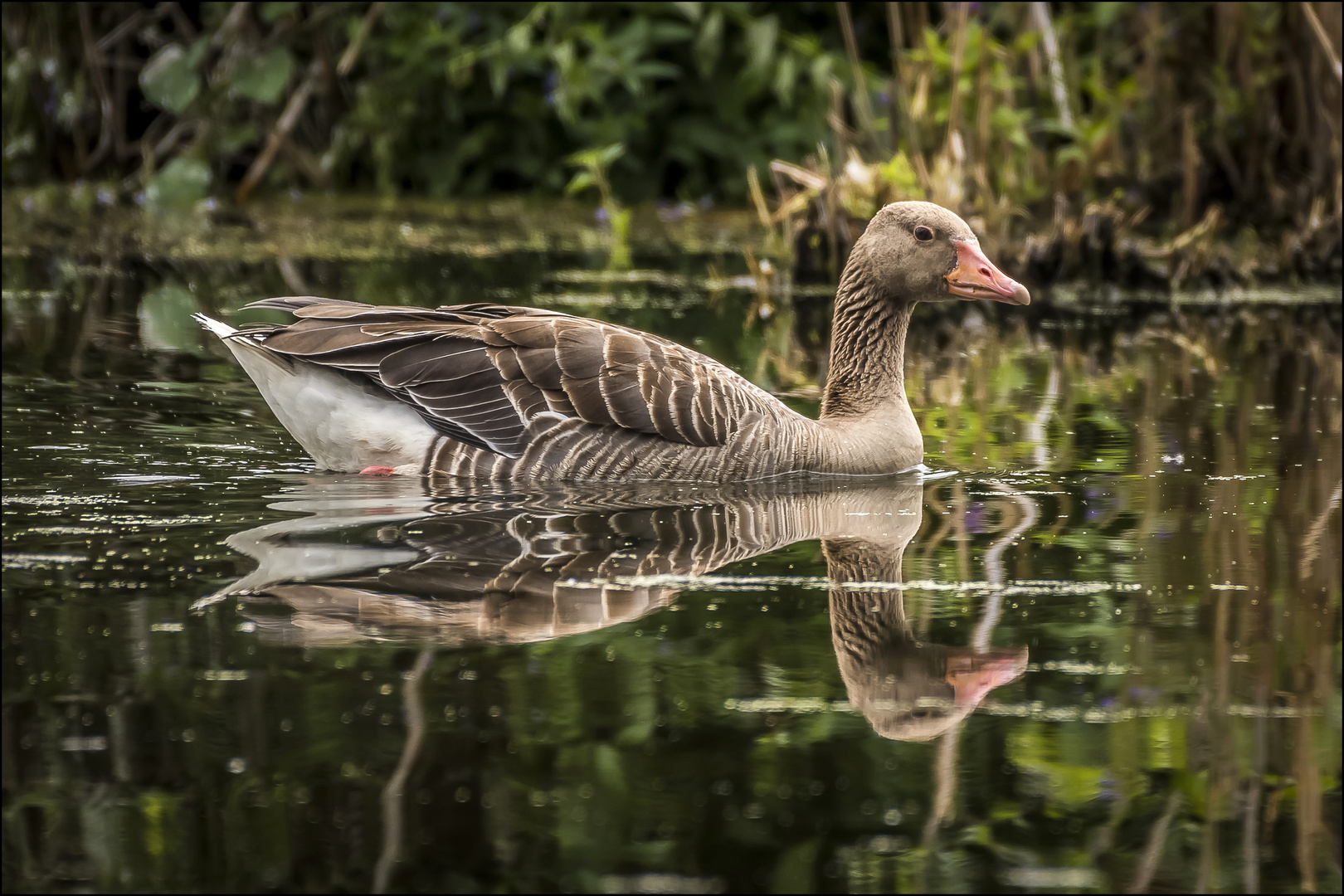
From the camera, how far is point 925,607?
16.6 ft

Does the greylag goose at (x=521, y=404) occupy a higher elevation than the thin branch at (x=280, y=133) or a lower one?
lower

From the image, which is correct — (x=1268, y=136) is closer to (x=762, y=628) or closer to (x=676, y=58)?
(x=676, y=58)

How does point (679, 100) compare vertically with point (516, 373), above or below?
above

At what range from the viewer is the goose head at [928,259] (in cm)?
748

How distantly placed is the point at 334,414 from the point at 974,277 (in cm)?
294

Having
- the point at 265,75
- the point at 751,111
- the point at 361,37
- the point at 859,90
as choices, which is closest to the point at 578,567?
the point at 859,90

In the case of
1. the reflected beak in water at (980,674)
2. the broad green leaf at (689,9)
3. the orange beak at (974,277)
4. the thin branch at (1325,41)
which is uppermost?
the broad green leaf at (689,9)

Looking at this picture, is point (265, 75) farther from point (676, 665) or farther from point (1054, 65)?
point (676, 665)

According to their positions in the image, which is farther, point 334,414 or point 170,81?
point 170,81

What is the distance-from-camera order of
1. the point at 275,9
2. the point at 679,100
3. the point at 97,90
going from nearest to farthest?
the point at 275,9 < the point at 97,90 < the point at 679,100

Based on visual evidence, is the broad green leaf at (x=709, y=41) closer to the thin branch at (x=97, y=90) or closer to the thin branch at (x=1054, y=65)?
the thin branch at (x=1054, y=65)

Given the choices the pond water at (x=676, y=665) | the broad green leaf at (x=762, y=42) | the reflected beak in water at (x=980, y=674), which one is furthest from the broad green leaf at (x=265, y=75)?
the reflected beak in water at (x=980, y=674)

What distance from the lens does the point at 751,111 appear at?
19.3 m

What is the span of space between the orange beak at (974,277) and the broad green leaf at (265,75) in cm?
1197
